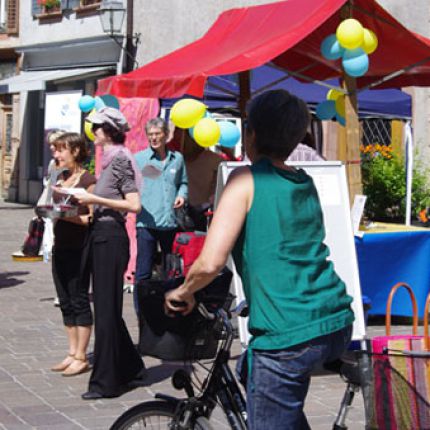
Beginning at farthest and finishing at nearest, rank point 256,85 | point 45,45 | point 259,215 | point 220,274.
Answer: point 45,45
point 256,85
point 220,274
point 259,215

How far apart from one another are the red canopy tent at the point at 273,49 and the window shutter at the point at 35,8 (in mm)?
17638

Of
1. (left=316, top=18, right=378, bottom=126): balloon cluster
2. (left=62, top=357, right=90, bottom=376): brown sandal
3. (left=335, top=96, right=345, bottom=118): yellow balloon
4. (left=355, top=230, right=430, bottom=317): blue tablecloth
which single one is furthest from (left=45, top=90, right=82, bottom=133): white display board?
(left=62, top=357, right=90, bottom=376): brown sandal

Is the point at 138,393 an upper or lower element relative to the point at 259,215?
lower

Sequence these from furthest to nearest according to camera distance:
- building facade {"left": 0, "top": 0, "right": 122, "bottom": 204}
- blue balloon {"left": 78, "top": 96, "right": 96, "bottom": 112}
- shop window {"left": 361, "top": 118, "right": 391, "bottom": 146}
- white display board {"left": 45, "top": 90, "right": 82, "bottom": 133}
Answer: building facade {"left": 0, "top": 0, "right": 122, "bottom": 204} → white display board {"left": 45, "top": 90, "right": 82, "bottom": 133} → shop window {"left": 361, "top": 118, "right": 391, "bottom": 146} → blue balloon {"left": 78, "top": 96, "right": 96, "bottom": 112}

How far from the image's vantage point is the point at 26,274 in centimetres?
1314

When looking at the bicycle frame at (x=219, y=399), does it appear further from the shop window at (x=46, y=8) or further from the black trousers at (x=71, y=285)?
the shop window at (x=46, y=8)

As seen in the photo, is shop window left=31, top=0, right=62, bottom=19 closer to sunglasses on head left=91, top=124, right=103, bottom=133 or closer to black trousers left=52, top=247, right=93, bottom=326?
black trousers left=52, top=247, right=93, bottom=326

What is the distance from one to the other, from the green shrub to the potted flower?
1660 centimetres

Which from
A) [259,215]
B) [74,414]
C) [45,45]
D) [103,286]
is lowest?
[74,414]

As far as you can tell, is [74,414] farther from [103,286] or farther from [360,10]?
[360,10]

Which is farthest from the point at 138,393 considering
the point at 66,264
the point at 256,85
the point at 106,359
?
the point at 256,85

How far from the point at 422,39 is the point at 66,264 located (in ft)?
13.4

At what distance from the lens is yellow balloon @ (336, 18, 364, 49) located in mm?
8195

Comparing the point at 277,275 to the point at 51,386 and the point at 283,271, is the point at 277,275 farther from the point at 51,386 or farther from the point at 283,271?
the point at 51,386
